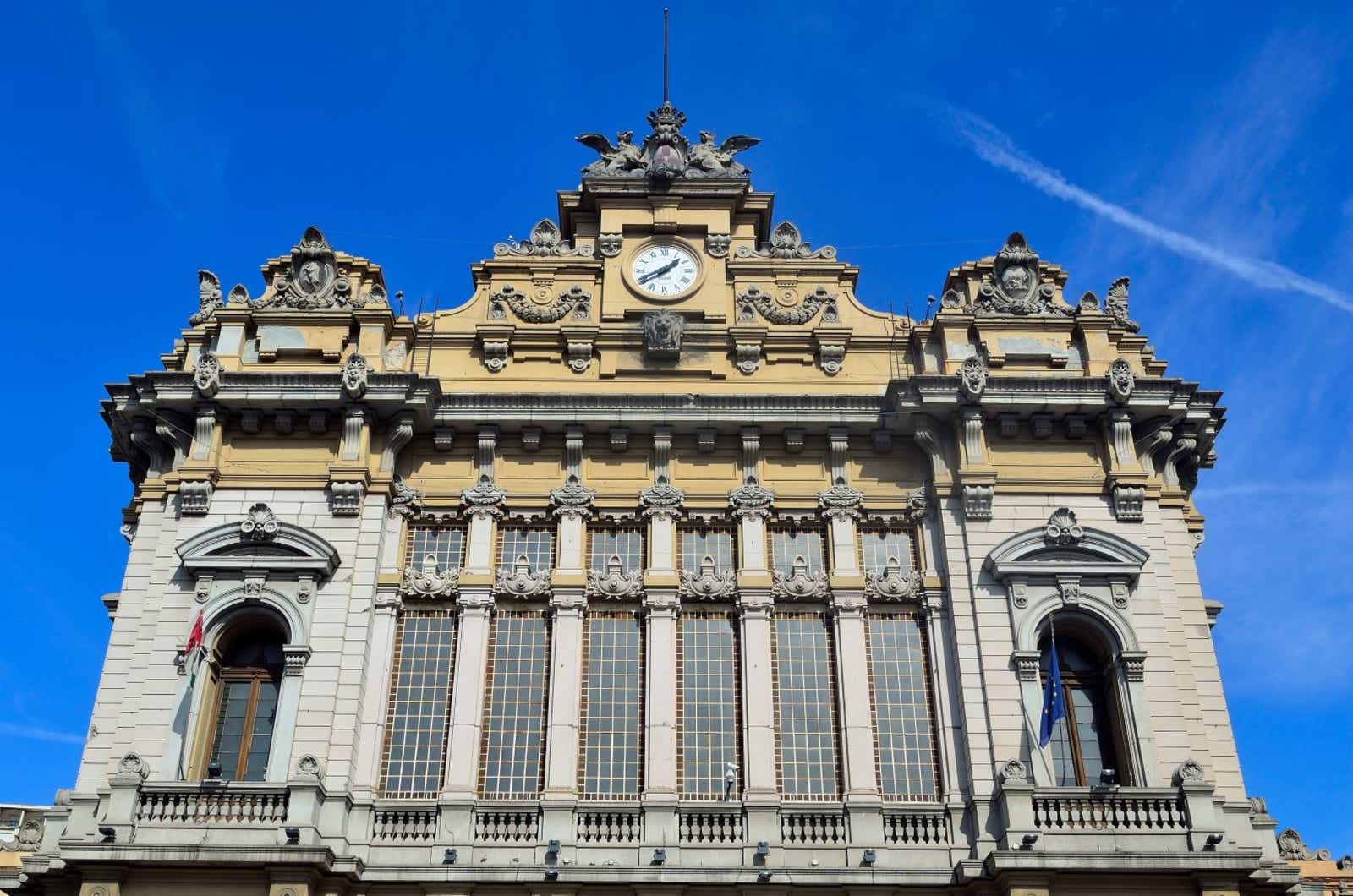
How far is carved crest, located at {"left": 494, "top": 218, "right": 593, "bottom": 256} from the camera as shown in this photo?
30.9m

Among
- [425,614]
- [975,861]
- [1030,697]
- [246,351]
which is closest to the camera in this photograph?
[975,861]

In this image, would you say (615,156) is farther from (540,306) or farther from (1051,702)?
(1051,702)

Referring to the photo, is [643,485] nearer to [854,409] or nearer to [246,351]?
[854,409]

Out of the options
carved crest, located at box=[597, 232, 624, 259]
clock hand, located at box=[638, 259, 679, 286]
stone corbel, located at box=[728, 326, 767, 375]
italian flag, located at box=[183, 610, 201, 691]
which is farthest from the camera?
carved crest, located at box=[597, 232, 624, 259]

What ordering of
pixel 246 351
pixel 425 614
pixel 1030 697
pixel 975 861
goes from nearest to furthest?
pixel 975 861
pixel 1030 697
pixel 425 614
pixel 246 351

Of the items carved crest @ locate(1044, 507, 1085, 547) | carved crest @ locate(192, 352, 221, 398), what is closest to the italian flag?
carved crest @ locate(192, 352, 221, 398)

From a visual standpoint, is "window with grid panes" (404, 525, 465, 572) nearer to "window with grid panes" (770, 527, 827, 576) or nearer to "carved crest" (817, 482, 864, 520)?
"window with grid panes" (770, 527, 827, 576)

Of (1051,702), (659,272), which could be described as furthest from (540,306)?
(1051,702)

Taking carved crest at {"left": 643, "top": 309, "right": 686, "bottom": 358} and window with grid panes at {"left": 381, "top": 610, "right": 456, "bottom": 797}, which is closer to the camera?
window with grid panes at {"left": 381, "top": 610, "right": 456, "bottom": 797}

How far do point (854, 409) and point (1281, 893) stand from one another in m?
11.5

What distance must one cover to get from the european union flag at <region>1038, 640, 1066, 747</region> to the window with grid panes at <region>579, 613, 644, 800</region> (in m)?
7.03

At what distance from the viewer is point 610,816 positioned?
24.2 metres

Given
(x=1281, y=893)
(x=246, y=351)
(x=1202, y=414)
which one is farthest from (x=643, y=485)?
(x=1281, y=893)

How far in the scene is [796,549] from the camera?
27406 mm
